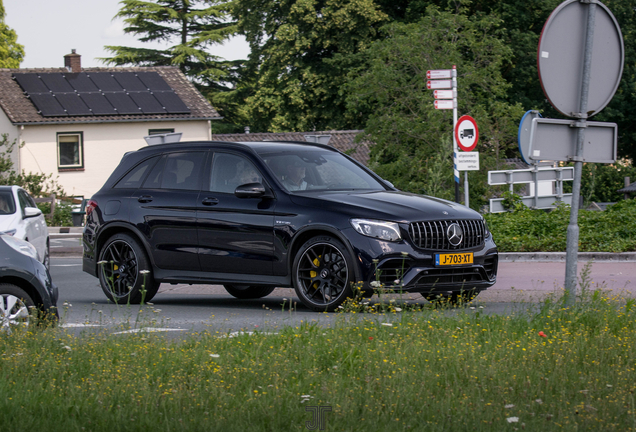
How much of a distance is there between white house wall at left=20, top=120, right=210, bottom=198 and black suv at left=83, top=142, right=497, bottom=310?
98.2 ft

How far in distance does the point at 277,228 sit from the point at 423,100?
1766cm

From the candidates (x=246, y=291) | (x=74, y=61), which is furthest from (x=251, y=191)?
(x=74, y=61)

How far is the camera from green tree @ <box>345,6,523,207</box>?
1010 inches

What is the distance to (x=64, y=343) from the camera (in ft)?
20.2

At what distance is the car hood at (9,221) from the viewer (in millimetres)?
13391

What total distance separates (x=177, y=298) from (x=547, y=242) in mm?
7735

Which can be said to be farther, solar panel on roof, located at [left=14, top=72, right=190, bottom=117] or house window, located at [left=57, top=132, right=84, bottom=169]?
solar panel on roof, located at [left=14, top=72, right=190, bottom=117]

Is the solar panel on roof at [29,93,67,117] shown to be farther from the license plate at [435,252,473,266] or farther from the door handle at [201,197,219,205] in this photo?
the license plate at [435,252,473,266]

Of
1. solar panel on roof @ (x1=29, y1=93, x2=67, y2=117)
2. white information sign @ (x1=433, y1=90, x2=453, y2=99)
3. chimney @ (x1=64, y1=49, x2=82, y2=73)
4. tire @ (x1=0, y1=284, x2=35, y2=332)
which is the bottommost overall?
tire @ (x1=0, y1=284, x2=35, y2=332)

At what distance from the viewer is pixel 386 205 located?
8.88m

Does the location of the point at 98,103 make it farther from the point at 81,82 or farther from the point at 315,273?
the point at 315,273

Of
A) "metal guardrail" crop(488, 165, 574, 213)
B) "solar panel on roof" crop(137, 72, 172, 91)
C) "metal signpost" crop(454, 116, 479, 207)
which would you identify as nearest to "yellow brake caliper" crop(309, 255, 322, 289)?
"metal signpost" crop(454, 116, 479, 207)

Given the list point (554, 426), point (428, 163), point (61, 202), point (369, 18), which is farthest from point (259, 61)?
point (554, 426)

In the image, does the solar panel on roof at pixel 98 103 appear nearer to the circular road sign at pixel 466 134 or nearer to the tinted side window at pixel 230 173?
the circular road sign at pixel 466 134
